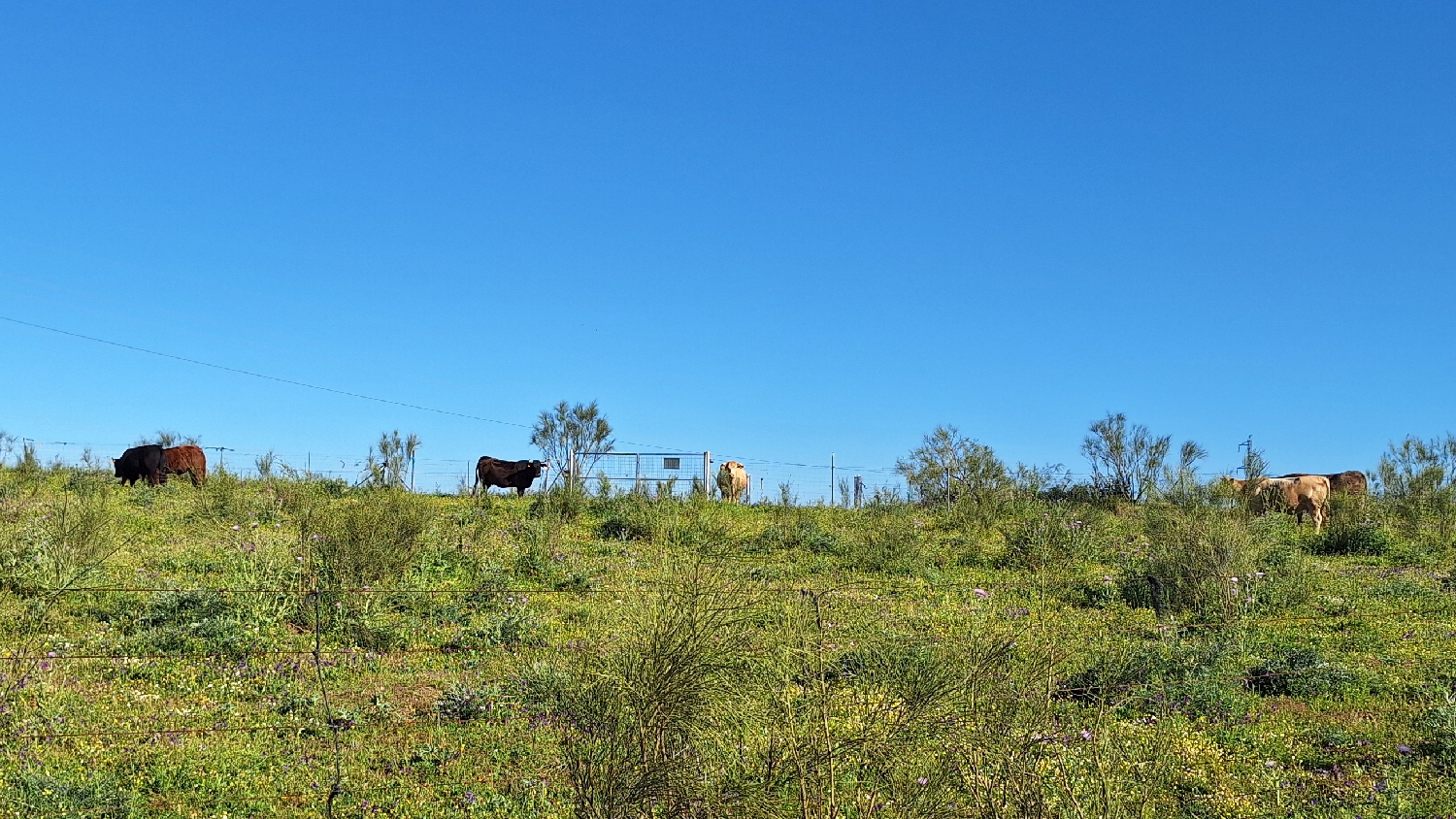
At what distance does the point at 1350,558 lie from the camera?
1541 centimetres

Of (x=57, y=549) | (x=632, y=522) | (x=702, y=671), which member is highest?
(x=632, y=522)

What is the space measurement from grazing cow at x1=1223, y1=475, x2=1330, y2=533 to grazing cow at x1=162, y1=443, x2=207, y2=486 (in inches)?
876

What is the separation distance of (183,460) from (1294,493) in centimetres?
2411

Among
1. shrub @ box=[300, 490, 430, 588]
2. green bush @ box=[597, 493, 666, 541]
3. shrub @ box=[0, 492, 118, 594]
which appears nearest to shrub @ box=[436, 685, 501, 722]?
shrub @ box=[300, 490, 430, 588]

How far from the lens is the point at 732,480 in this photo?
99.8ft

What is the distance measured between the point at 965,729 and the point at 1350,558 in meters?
13.9

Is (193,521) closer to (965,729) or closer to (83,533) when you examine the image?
(83,533)

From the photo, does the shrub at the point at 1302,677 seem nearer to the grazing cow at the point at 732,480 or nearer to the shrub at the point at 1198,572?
the shrub at the point at 1198,572

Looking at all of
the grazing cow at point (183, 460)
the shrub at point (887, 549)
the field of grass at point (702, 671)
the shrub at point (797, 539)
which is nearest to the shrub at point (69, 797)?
the field of grass at point (702, 671)

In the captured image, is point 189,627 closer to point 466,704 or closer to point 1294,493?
point 466,704

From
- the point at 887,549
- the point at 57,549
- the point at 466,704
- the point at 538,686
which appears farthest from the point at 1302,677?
the point at 57,549

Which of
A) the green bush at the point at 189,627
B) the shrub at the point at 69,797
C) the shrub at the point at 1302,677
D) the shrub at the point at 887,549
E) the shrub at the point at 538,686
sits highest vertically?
the shrub at the point at 887,549

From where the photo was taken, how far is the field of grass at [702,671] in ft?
13.7

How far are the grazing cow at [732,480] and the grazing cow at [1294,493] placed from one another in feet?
38.3
